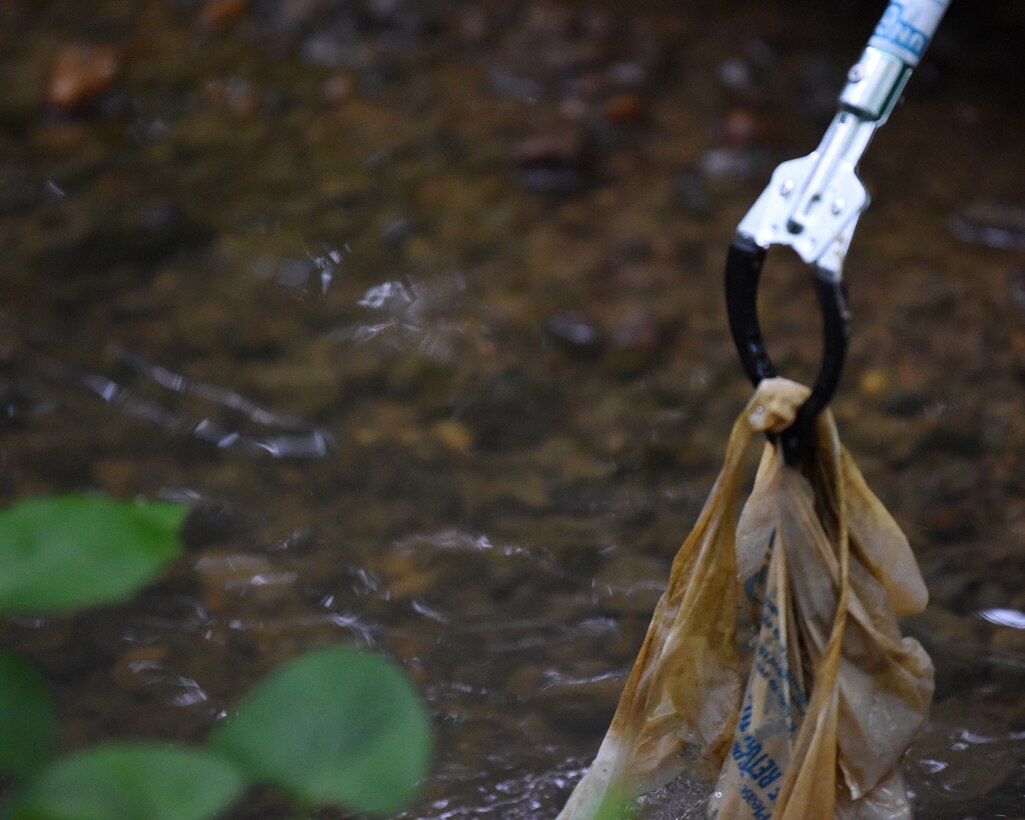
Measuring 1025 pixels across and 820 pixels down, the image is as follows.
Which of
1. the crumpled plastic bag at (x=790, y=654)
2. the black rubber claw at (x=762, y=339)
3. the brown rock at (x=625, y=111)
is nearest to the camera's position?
the black rubber claw at (x=762, y=339)

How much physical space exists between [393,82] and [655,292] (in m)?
1.00

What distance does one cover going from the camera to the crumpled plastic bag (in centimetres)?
97

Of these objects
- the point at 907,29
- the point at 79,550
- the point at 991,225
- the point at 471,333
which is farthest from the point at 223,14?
the point at 79,550

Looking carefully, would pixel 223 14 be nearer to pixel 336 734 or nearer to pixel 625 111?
pixel 625 111

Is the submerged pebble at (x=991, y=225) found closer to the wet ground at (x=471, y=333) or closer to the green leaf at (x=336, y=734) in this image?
the wet ground at (x=471, y=333)

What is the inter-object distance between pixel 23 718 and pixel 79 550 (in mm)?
52

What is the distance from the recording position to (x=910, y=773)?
1426mm

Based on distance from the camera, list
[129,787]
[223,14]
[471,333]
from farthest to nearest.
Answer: [223,14]
[471,333]
[129,787]

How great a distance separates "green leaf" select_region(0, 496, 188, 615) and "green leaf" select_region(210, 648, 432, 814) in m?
0.06

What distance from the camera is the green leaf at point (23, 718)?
0.34 meters

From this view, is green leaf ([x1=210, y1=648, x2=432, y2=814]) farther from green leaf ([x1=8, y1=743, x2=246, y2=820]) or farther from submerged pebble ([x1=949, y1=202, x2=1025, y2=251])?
submerged pebble ([x1=949, y1=202, x2=1025, y2=251])

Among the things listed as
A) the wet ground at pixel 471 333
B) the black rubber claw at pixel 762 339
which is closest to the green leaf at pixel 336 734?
the black rubber claw at pixel 762 339

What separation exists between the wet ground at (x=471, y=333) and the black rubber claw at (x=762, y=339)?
0.68 meters

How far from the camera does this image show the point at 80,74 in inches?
113
